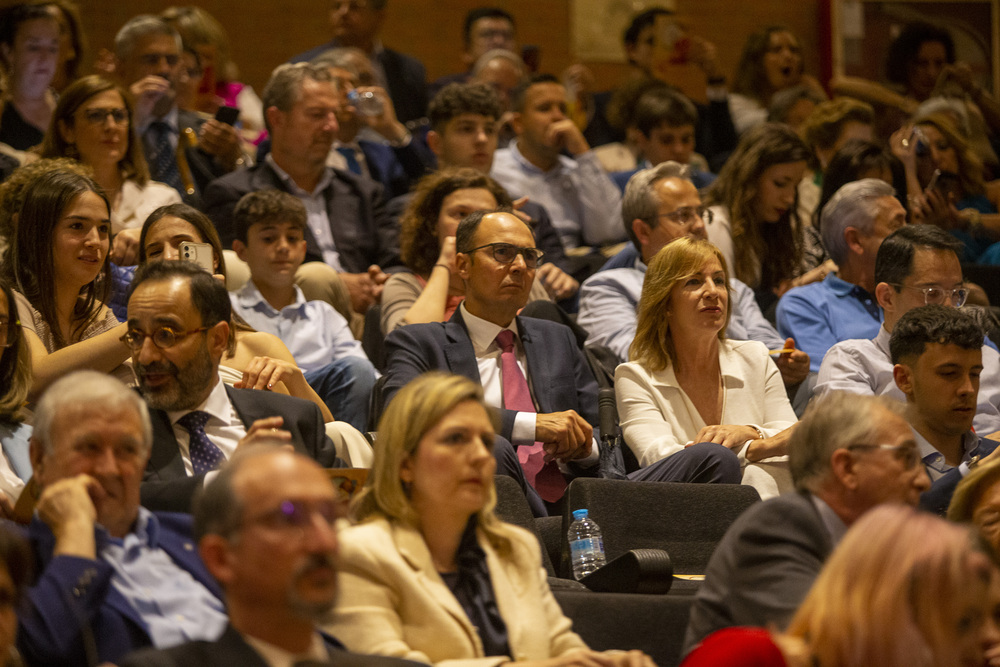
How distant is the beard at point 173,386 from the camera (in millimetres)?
2635

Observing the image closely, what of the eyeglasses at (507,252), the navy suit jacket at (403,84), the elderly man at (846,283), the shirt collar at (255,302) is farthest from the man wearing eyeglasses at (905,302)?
the navy suit jacket at (403,84)

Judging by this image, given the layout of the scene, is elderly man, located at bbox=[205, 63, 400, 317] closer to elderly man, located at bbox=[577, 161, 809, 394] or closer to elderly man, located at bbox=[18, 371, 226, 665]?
elderly man, located at bbox=[577, 161, 809, 394]

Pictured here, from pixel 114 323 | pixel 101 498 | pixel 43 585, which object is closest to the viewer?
pixel 43 585

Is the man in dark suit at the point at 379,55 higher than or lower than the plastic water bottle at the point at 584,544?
higher

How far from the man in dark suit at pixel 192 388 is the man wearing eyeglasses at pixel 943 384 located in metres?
1.57

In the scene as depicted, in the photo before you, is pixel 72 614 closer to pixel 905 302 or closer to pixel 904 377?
pixel 904 377

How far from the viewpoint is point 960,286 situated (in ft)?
12.2

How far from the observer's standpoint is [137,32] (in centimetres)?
506

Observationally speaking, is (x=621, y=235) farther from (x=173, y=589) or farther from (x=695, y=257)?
(x=173, y=589)

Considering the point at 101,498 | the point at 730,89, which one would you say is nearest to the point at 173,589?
the point at 101,498

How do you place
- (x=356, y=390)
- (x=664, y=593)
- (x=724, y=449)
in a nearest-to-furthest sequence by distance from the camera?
(x=664, y=593) → (x=724, y=449) → (x=356, y=390)

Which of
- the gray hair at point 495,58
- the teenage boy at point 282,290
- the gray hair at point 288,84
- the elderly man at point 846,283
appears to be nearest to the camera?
the teenage boy at point 282,290

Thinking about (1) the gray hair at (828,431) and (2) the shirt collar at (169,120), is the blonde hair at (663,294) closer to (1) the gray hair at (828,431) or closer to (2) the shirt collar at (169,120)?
(1) the gray hair at (828,431)

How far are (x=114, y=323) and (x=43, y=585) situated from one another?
62.6 inches
